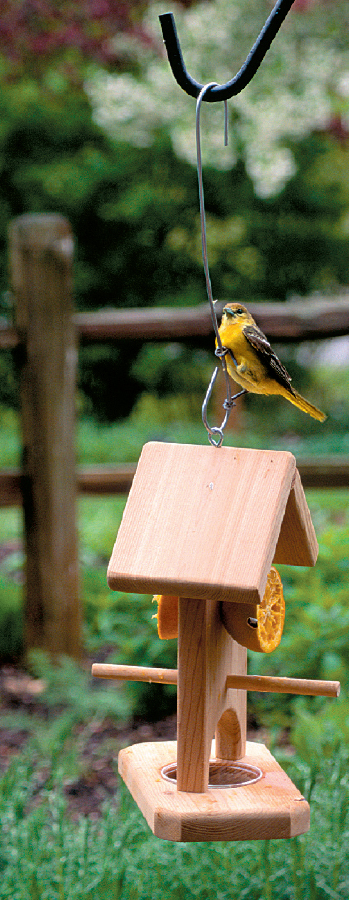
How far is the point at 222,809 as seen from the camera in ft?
4.04

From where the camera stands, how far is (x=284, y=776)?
4.63ft

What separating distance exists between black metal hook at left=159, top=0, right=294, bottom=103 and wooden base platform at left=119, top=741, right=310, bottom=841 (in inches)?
39.6

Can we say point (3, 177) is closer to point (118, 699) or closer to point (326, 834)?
point (118, 699)

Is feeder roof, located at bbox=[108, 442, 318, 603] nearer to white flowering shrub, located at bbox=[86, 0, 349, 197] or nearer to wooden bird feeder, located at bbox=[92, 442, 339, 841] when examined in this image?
wooden bird feeder, located at bbox=[92, 442, 339, 841]

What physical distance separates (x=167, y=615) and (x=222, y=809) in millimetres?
350

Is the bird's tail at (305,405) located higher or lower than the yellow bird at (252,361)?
lower

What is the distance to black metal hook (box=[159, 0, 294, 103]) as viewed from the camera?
4.12 feet

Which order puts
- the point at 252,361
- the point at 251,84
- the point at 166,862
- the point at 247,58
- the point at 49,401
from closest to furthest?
the point at 247,58 → the point at 252,361 → the point at 166,862 → the point at 49,401 → the point at 251,84

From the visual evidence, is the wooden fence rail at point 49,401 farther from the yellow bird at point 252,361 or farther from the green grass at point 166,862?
the yellow bird at point 252,361

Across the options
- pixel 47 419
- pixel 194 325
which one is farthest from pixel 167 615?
pixel 194 325

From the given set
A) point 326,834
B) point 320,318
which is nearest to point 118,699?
point 326,834

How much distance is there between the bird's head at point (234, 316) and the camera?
57.1 inches

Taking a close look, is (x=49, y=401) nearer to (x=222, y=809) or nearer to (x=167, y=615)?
(x=167, y=615)

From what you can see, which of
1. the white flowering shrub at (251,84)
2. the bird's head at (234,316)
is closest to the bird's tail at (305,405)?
the bird's head at (234,316)
